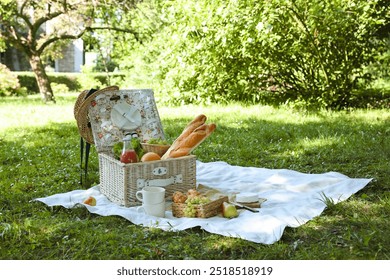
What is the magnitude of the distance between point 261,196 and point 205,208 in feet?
2.36

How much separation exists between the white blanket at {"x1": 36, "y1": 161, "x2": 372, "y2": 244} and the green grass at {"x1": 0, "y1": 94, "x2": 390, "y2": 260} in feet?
0.24

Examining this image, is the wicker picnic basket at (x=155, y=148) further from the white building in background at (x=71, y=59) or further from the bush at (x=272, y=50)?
the white building in background at (x=71, y=59)

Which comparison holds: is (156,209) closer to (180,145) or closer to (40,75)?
(180,145)

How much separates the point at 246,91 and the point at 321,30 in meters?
1.81

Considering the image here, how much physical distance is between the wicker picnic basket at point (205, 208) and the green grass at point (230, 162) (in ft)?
0.69

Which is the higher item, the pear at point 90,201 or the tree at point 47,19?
the tree at point 47,19

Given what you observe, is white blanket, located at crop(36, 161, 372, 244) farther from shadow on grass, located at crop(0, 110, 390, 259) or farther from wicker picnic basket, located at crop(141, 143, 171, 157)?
wicker picnic basket, located at crop(141, 143, 171, 157)

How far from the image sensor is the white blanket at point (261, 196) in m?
3.25

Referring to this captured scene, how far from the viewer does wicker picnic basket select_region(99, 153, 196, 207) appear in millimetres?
3709

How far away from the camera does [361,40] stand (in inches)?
325

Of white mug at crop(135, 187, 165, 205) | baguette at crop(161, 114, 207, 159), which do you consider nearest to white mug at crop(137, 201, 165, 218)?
white mug at crop(135, 187, 165, 205)

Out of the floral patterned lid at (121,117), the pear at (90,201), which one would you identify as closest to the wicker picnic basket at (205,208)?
the pear at (90,201)

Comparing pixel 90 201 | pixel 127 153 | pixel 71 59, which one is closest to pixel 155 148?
pixel 127 153
